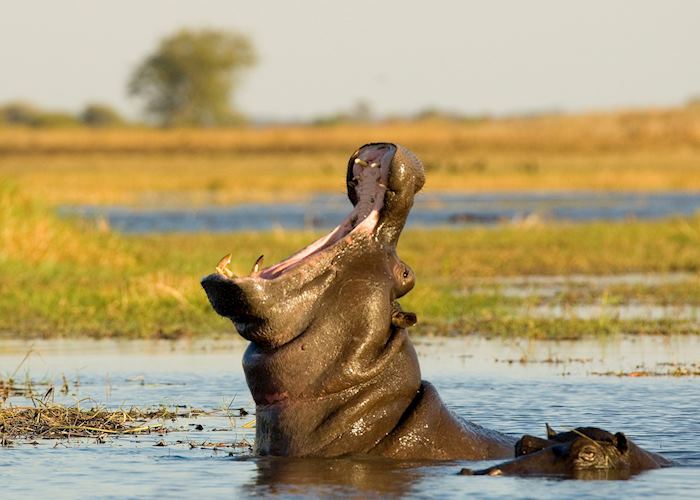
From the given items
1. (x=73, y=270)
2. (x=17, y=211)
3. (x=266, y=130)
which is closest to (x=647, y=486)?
(x=73, y=270)

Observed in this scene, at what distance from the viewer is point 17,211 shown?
58.2ft

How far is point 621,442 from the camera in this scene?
22.0 ft

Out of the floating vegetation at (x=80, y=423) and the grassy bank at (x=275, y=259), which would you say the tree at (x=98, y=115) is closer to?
the grassy bank at (x=275, y=259)

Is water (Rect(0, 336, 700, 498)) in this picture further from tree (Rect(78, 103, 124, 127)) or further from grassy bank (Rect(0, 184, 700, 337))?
tree (Rect(78, 103, 124, 127))

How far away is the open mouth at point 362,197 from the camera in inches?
260

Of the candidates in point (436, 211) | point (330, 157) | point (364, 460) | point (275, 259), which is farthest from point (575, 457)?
point (330, 157)

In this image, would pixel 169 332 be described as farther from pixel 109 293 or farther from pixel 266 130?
pixel 266 130

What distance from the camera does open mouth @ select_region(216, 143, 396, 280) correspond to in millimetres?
6594

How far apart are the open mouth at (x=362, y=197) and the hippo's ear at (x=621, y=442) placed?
1.33 metres

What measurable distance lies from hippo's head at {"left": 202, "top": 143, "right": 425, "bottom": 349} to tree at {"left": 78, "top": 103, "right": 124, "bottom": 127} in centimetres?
8761

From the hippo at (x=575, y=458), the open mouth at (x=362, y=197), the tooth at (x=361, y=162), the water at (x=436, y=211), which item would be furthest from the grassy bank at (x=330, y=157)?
the hippo at (x=575, y=458)

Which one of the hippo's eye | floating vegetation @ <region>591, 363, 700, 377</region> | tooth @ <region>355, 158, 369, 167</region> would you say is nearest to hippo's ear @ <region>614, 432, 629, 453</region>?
the hippo's eye

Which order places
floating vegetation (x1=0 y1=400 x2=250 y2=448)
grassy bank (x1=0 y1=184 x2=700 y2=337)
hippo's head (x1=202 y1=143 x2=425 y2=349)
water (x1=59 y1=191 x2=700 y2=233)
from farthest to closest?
water (x1=59 y1=191 x2=700 y2=233)
grassy bank (x1=0 y1=184 x2=700 y2=337)
floating vegetation (x1=0 y1=400 x2=250 y2=448)
hippo's head (x1=202 y1=143 x2=425 y2=349)

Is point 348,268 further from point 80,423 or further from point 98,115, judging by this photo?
point 98,115
